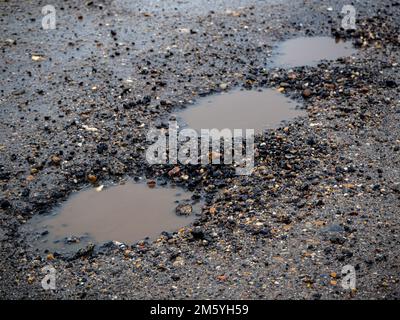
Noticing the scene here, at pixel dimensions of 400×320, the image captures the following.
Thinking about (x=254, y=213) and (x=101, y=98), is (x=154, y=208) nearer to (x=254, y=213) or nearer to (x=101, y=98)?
(x=254, y=213)

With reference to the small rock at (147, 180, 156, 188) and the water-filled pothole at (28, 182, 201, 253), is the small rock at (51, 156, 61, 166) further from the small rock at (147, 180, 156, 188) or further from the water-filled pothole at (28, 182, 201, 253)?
the small rock at (147, 180, 156, 188)

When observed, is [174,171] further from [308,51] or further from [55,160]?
[308,51]

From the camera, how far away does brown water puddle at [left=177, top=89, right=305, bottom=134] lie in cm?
572

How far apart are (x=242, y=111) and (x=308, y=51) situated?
5.41 feet

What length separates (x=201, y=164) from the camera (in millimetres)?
5098

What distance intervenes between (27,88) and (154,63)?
1.56 m

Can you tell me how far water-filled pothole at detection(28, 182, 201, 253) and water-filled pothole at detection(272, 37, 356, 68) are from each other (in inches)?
106

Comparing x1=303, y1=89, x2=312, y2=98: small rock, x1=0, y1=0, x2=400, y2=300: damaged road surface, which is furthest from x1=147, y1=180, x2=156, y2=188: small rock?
x1=303, y1=89, x2=312, y2=98: small rock

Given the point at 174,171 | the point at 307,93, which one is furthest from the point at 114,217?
the point at 307,93

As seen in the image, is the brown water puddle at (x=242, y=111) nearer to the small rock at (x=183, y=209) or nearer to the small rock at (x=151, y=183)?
the small rock at (x=151, y=183)

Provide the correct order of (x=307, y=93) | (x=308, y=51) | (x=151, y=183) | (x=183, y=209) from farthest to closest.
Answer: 1. (x=308, y=51)
2. (x=307, y=93)
3. (x=151, y=183)
4. (x=183, y=209)

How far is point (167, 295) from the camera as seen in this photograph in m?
3.92
